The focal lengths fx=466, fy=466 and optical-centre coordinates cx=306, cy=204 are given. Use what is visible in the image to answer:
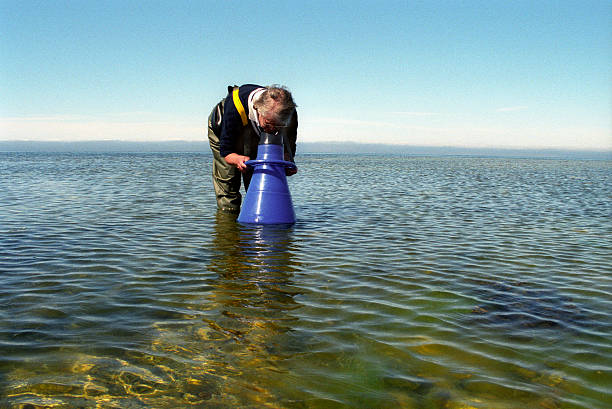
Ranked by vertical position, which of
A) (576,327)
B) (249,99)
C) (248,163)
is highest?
(249,99)

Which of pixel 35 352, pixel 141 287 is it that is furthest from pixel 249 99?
pixel 35 352

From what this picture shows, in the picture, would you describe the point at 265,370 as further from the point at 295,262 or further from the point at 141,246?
the point at 141,246

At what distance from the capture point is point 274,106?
6.05 meters

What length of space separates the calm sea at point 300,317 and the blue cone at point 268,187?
288 mm

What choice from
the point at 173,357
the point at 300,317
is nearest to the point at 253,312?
the point at 300,317

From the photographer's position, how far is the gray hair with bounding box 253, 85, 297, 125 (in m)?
6.00

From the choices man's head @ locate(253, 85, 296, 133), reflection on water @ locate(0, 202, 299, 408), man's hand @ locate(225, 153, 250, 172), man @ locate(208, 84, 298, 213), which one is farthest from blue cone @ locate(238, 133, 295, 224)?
reflection on water @ locate(0, 202, 299, 408)

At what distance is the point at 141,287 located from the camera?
411 centimetres

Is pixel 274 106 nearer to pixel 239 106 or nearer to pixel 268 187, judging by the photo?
pixel 239 106

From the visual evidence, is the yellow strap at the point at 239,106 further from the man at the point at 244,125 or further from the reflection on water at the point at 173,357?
the reflection on water at the point at 173,357

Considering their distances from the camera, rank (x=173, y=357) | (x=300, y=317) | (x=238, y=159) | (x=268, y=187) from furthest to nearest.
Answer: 1. (x=268, y=187)
2. (x=238, y=159)
3. (x=300, y=317)
4. (x=173, y=357)

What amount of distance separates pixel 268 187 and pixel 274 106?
4.36ft

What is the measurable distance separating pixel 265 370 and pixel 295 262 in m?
2.55

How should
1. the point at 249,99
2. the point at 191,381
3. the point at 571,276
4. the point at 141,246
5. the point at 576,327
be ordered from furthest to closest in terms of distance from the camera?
the point at 249,99 < the point at 141,246 < the point at 571,276 < the point at 576,327 < the point at 191,381
